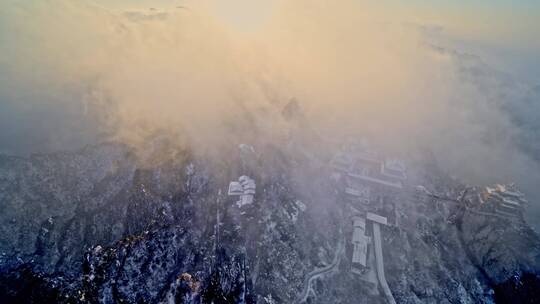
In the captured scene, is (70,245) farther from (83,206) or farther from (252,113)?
(252,113)

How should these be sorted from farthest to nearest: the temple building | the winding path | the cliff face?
the temple building
the winding path
the cliff face

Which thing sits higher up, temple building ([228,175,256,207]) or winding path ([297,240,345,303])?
temple building ([228,175,256,207])

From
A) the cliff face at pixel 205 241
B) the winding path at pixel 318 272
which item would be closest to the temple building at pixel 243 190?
the cliff face at pixel 205 241

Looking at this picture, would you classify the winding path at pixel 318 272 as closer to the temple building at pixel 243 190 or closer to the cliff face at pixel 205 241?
the cliff face at pixel 205 241

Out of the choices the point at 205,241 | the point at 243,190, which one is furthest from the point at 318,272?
the point at 243,190

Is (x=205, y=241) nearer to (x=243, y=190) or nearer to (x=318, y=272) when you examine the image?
(x=243, y=190)

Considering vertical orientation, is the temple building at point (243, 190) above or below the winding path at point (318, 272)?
above

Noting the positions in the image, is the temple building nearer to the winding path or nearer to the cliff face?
the cliff face

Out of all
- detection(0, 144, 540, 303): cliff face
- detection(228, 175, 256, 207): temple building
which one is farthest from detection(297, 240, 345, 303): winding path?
detection(228, 175, 256, 207): temple building

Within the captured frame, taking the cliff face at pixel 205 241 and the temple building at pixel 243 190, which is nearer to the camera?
the cliff face at pixel 205 241
